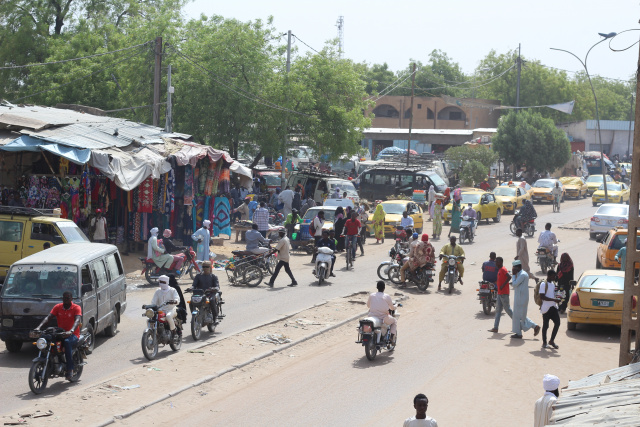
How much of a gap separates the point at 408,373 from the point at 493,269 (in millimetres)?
5852

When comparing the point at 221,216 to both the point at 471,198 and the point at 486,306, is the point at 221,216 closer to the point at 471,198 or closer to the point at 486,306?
the point at 486,306

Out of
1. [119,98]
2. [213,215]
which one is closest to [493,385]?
[213,215]

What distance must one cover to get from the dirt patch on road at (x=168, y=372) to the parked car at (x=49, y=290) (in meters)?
1.11

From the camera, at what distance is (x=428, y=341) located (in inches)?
635

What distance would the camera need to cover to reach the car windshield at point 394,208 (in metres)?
32.9

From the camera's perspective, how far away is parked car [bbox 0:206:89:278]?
17.7 metres

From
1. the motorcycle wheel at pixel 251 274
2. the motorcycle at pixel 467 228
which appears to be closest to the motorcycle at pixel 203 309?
the motorcycle wheel at pixel 251 274

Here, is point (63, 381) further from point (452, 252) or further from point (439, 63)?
point (439, 63)

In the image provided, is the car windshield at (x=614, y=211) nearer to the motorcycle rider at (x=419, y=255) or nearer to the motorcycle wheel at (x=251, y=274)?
the motorcycle rider at (x=419, y=255)

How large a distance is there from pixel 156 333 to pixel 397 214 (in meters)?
19.9

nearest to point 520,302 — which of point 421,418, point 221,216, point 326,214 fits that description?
point 421,418

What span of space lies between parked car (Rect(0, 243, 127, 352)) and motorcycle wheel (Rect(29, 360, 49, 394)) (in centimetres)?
192

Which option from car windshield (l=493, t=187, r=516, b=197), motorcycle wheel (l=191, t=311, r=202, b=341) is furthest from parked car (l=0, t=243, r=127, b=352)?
car windshield (l=493, t=187, r=516, b=197)

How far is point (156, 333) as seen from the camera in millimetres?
13875
